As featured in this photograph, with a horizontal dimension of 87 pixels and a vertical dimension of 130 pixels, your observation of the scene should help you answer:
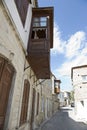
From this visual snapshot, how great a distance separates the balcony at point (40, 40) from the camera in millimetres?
6312

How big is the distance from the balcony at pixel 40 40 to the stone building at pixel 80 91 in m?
11.5

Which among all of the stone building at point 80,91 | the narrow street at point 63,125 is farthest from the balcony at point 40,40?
the stone building at point 80,91

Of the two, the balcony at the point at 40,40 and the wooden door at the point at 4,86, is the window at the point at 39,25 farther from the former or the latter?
the wooden door at the point at 4,86

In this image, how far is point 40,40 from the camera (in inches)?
260

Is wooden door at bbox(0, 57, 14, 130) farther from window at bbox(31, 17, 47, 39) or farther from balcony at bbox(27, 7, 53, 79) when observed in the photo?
window at bbox(31, 17, 47, 39)

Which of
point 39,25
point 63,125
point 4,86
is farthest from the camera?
point 63,125

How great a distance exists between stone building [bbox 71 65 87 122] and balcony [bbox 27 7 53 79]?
37.7ft

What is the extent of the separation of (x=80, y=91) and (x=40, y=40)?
45.3ft

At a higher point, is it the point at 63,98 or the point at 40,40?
the point at 40,40

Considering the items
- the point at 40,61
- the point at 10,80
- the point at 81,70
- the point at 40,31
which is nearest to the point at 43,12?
the point at 40,31

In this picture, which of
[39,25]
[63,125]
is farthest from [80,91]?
[39,25]

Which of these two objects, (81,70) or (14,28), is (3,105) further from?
(81,70)

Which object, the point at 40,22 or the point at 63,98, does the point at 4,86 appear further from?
the point at 63,98

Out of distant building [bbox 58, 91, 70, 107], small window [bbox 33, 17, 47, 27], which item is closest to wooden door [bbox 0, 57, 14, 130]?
small window [bbox 33, 17, 47, 27]
